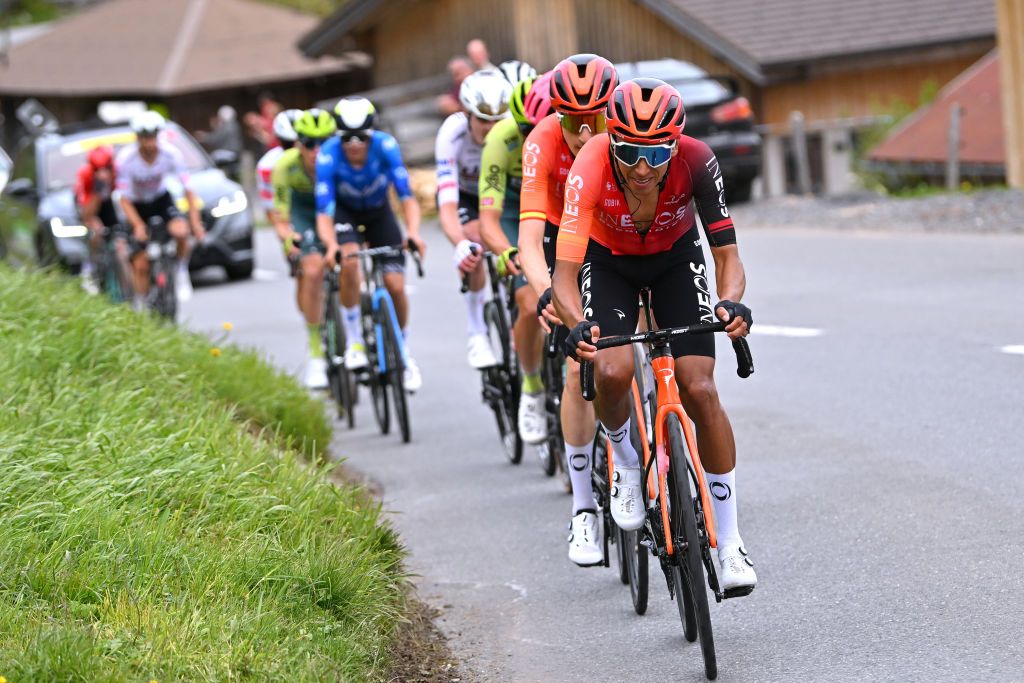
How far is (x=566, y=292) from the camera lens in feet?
19.0

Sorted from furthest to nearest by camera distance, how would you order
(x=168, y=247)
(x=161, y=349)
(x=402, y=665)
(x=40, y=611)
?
(x=168, y=247), (x=161, y=349), (x=402, y=665), (x=40, y=611)

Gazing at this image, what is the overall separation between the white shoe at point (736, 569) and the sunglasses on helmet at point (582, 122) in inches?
74.3

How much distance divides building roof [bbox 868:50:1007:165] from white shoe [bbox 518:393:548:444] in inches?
576

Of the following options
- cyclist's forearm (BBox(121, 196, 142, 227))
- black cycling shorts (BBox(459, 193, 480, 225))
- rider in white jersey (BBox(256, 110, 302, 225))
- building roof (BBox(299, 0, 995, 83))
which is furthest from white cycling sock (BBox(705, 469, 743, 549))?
building roof (BBox(299, 0, 995, 83))

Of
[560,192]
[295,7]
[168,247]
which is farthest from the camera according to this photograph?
[295,7]

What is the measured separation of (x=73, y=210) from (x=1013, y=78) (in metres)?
11.3

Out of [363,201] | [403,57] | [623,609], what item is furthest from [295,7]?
[623,609]

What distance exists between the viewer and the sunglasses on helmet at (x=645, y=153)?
546cm

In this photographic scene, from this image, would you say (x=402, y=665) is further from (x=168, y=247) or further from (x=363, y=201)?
(x=168, y=247)

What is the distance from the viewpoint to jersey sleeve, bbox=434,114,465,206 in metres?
9.38

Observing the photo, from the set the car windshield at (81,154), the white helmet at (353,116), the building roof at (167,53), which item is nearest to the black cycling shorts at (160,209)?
the white helmet at (353,116)

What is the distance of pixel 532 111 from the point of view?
300 inches

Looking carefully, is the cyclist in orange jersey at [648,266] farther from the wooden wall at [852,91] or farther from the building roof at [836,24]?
the wooden wall at [852,91]

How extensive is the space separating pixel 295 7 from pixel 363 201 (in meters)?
64.7
